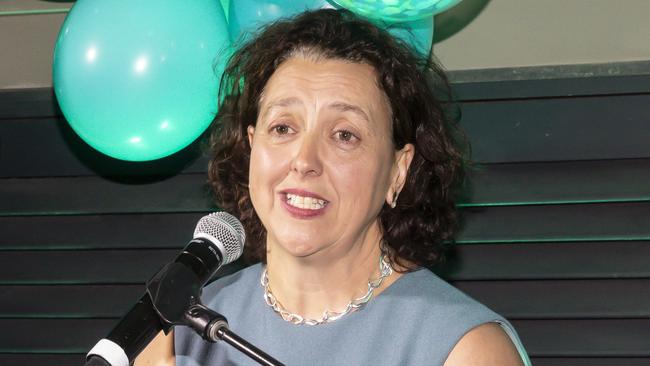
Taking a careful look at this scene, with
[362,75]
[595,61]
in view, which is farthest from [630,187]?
[362,75]

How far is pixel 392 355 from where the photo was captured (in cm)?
200

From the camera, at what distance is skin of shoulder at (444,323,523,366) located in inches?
74.4

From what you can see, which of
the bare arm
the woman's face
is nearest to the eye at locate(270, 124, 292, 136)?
the woman's face

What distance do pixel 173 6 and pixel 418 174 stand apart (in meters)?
0.87

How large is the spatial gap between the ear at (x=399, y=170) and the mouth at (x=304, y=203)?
0.75 ft

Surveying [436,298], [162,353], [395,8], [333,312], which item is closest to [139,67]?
[395,8]

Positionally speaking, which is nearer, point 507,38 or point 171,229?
point 507,38

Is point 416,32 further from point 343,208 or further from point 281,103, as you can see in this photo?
point 343,208

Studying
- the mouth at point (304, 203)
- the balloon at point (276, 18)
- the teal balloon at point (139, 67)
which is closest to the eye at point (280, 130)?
the mouth at point (304, 203)

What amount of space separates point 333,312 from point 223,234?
0.56 meters

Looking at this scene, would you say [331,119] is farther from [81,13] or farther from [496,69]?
[496,69]

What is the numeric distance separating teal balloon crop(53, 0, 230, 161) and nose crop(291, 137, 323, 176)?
A: 31.1 inches

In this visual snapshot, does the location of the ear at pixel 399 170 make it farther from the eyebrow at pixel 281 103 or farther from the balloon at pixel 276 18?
the balloon at pixel 276 18

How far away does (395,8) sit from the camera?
2.40 meters
